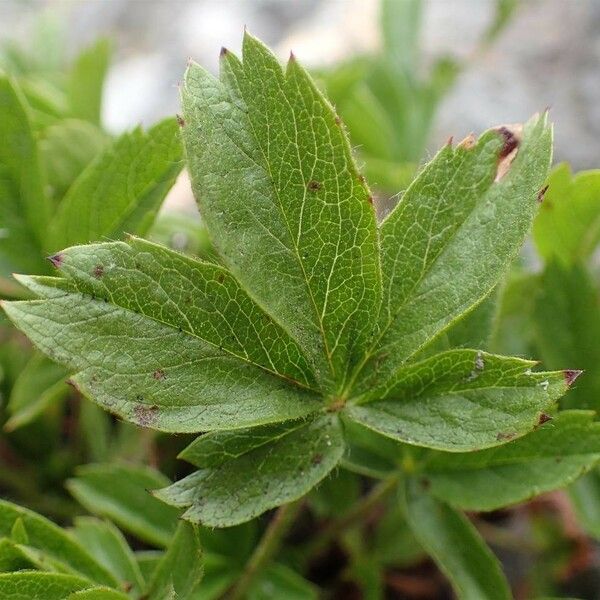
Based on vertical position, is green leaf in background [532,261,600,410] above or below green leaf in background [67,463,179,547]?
above

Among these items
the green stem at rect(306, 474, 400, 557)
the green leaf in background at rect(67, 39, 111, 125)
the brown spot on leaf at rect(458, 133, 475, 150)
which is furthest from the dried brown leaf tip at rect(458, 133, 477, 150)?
the green leaf in background at rect(67, 39, 111, 125)

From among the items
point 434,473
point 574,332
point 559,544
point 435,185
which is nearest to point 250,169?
point 435,185

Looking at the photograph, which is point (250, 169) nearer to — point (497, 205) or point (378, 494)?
point (497, 205)

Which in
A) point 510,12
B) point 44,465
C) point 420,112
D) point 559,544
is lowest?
point 44,465

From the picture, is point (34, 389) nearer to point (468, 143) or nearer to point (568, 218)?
point (468, 143)

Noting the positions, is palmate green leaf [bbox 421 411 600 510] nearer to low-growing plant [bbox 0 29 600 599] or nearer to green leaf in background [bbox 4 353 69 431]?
low-growing plant [bbox 0 29 600 599]

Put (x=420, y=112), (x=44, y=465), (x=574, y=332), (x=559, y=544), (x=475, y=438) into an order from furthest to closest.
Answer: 1. (x=420, y=112)
2. (x=44, y=465)
3. (x=559, y=544)
4. (x=574, y=332)
5. (x=475, y=438)
